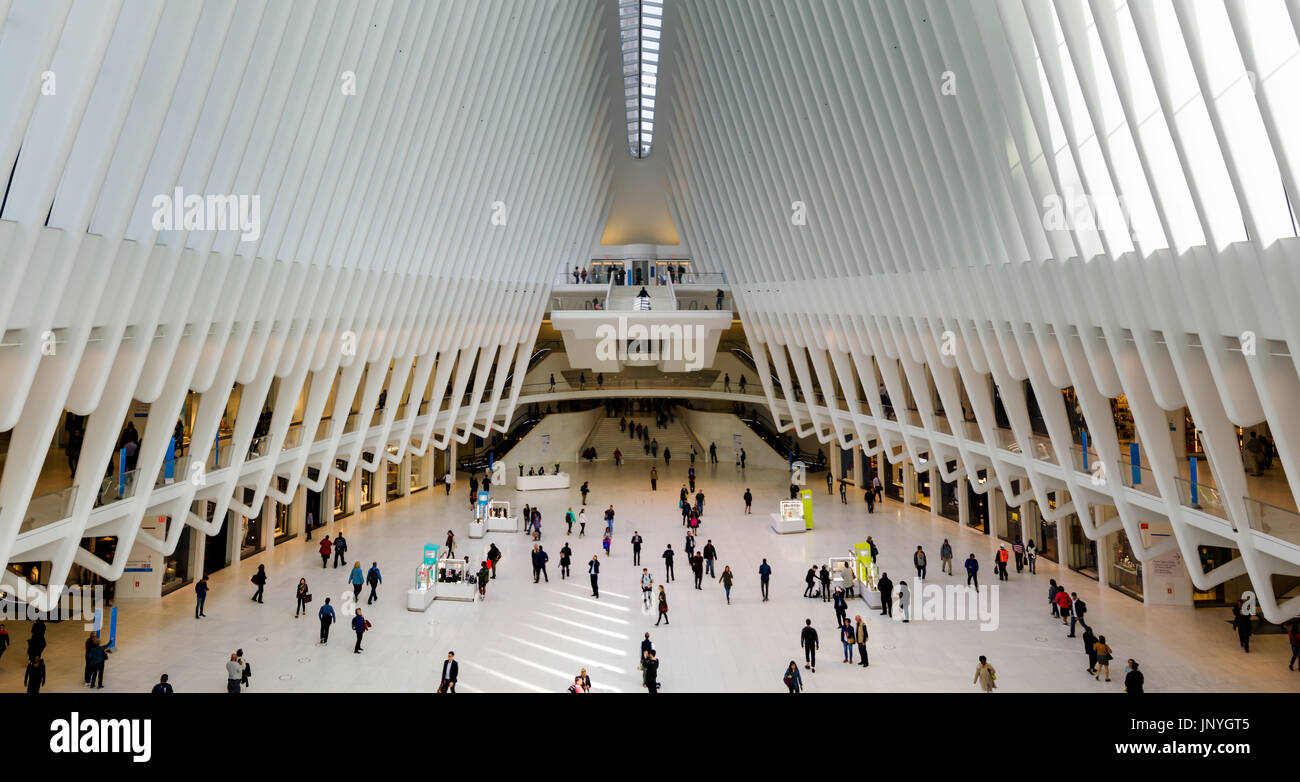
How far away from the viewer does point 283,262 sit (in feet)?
48.6

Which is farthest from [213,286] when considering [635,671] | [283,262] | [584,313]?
[584,313]

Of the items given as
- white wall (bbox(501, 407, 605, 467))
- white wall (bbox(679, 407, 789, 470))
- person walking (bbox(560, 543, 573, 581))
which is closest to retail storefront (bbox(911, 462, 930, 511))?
white wall (bbox(679, 407, 789, 470))

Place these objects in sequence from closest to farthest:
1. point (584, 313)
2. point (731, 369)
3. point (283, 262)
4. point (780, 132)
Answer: point (283, 262) < point (780, 132) < point (584, 313) < point (731, 369)

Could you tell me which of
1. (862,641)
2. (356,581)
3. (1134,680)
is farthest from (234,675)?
(1134,680)

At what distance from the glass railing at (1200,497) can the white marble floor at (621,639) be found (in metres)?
3.04

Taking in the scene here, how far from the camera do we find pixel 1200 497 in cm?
1229

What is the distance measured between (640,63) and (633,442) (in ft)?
65.6

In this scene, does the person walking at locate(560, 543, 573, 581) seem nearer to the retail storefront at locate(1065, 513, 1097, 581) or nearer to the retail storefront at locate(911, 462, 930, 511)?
the retail storefront at locate(1065, 513, 1097, 581)

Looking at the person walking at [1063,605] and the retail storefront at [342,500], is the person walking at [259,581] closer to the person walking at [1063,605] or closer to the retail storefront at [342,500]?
the retail storefront at [342,500]

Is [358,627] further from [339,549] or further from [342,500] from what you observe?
[342,500]
